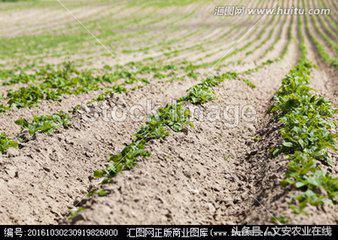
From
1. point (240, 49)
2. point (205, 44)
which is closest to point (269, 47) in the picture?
point (240, 49)

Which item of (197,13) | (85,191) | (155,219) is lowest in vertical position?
(197,13)

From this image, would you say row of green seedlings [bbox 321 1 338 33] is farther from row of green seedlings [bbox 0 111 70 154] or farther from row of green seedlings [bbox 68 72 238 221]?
row of green seedlings [bbox 0 111 70 154]

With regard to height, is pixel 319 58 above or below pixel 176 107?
below

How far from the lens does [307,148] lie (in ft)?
24.3

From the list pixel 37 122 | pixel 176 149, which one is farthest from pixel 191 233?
pixel 37 122

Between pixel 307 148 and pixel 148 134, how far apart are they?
2.98 m

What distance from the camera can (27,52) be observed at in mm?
26016

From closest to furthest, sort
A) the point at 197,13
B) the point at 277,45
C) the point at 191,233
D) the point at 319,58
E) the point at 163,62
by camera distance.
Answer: the point at 191,233
the point at 163,62
the point at 319,58
the point at 277,45
the point at 197,13

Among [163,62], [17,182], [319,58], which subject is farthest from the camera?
[319,58]

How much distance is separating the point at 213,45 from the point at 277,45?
4412 mm

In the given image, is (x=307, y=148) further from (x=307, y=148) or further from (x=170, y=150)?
(x=170, y=150)

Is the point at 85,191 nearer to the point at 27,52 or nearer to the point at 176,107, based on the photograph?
the point at 176,107

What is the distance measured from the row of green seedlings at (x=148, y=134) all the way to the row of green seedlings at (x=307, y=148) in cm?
199

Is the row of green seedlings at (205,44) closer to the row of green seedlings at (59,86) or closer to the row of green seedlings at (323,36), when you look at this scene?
the row of green seedlings at (59,86)
